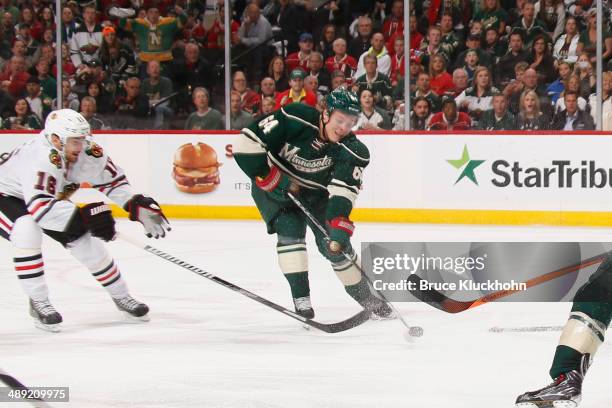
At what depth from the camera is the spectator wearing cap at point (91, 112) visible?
31.1 ft

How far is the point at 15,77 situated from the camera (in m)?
9.78

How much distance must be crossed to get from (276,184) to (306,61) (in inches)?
172

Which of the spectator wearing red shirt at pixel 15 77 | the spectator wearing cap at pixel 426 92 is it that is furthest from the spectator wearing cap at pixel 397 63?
the spectator wearing red shirt at pixel 15 77

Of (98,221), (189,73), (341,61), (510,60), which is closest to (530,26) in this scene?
(510,60)

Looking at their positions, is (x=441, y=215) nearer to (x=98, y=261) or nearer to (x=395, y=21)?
(x=395, y=21)

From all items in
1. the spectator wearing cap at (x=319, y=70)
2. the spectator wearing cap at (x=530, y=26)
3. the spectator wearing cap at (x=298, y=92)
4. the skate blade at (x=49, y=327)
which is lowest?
the skate blade at (x=49, y=327)

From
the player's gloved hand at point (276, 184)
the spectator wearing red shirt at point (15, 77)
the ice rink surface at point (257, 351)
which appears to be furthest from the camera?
the spectator wearing red shirt at point (15, 77)

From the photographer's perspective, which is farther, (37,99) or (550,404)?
(37,99)

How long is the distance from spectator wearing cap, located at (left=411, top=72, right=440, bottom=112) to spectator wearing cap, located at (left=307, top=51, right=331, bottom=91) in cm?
71

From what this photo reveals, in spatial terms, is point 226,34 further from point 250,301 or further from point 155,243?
point 250,301

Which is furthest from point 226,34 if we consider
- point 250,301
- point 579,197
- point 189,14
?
point 250,301

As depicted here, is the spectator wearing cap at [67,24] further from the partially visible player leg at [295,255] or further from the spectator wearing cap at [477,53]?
the partially visible player leg at [295,255]

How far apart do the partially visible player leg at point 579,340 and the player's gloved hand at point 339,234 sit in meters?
1.64

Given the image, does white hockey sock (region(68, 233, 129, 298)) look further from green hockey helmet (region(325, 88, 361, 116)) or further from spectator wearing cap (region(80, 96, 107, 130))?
Result: spectator wearing cap (region(80, 96, 107, 130))
